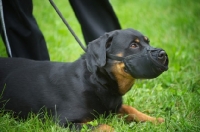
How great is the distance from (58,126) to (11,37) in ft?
6.38

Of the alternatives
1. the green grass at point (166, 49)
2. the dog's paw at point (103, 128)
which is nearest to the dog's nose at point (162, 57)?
the green grass at point (166, 49)

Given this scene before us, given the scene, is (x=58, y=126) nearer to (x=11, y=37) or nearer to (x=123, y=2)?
(x=11, y=37)

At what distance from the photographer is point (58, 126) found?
136 inches

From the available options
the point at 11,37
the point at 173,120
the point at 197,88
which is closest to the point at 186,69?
the point at 197,88

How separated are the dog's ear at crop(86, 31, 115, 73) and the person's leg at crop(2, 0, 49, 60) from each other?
150cm

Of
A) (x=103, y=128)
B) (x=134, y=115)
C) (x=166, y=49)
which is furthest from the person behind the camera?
(x=166, y=49)

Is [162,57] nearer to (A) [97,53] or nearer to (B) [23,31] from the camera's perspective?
(A) [97,53]

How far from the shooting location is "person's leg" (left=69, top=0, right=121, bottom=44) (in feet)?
16.7

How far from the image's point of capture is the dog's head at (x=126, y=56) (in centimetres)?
341

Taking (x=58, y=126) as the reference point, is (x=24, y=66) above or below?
above

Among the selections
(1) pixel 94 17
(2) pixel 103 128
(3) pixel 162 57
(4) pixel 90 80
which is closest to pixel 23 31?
(1) pixel 94 17

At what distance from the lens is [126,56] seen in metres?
3.51

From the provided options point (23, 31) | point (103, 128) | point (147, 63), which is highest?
point (23, 31)

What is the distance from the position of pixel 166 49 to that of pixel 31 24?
2502 millimetres
